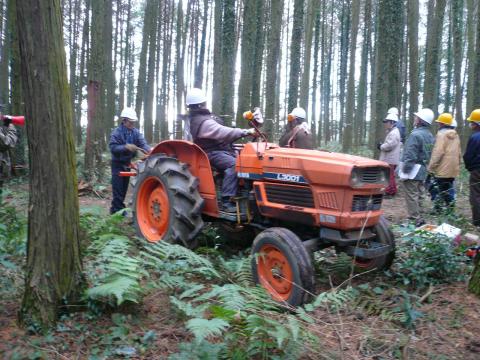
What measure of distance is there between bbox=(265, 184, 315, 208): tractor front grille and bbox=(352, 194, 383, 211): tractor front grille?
1.39 feet

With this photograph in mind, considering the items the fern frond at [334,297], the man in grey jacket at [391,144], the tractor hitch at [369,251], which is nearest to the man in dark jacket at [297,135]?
the man in grey jacket at [391,144]

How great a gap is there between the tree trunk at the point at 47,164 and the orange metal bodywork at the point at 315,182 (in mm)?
2147

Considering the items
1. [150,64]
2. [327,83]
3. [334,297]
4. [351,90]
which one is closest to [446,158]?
[334,297]

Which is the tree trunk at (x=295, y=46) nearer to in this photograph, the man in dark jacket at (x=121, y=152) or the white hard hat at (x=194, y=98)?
the man in dark jacket at (x=121, y=152)

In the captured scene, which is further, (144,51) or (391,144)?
(144,51)

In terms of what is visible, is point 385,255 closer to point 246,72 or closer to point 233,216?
point 233,216

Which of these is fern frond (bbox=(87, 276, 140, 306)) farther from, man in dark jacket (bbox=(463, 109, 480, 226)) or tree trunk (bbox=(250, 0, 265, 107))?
tree trunk (bbox=(250, 0, 265, 107))

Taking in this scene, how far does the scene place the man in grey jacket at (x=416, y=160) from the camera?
7.62 m

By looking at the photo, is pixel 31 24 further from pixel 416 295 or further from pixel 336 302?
pixel 416 295

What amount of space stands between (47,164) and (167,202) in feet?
7.43

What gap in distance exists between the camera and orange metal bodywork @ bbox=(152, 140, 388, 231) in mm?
4289

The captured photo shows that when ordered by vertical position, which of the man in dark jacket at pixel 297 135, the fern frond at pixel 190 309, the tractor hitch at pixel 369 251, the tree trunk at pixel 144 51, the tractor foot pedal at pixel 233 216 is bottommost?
the fern frond at pixel 190 309

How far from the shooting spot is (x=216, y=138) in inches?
216

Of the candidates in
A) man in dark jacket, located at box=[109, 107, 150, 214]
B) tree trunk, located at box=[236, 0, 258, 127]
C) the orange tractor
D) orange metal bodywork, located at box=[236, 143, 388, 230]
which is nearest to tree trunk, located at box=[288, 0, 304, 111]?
tree trunk, located at box=[236, 0, 258, 127]
